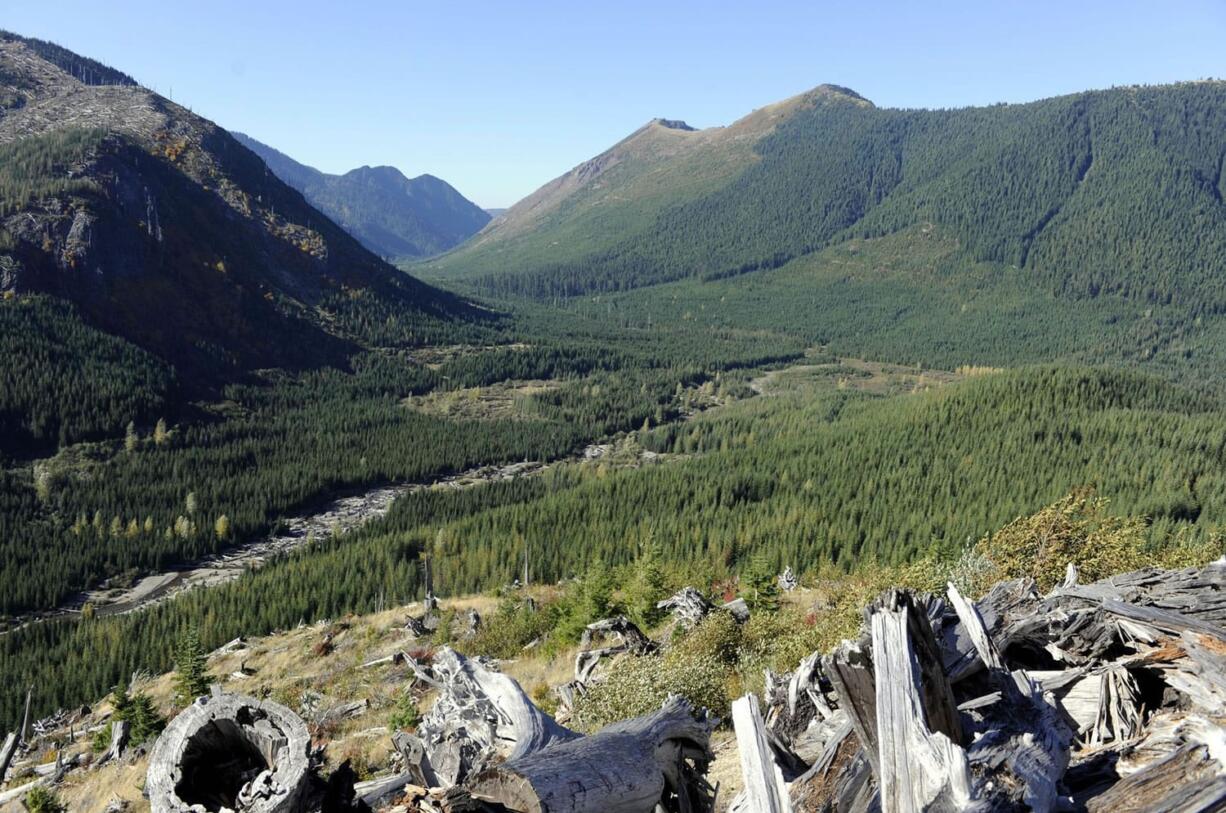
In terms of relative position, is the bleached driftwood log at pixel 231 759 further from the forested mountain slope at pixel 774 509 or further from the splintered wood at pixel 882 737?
the forested mountain slope at pixel 774 509

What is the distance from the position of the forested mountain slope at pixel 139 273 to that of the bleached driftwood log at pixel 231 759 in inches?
4502

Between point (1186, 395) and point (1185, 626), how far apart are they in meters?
120

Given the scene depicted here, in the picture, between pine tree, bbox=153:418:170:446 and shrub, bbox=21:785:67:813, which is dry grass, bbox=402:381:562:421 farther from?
shrub, bbox=21:785:67:813

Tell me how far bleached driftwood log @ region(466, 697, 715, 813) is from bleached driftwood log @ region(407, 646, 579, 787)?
2.03 ft

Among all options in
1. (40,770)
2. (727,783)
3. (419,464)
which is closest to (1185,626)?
(727,783)

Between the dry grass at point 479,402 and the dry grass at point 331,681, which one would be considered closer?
the dry grass at point 331,681

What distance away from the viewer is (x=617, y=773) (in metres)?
7.01

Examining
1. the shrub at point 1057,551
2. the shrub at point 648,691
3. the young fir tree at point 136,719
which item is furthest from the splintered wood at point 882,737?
the young fir tree at point 136,719

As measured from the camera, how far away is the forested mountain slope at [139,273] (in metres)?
108

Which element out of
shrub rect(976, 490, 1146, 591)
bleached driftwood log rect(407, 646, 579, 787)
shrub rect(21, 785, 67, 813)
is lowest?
shrub rect(21, 785, 67, 813)

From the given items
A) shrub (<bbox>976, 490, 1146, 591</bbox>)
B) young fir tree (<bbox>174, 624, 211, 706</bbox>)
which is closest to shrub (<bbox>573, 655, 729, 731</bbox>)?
shrub (<bbox>976, 490, 1146, 591</bbox>)

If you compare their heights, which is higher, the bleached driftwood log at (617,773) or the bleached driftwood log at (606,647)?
the bleached driftwood log at (617,773)

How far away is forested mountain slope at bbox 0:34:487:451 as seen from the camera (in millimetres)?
107625

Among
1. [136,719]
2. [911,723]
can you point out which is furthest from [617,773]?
[136,719]
